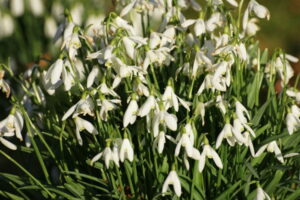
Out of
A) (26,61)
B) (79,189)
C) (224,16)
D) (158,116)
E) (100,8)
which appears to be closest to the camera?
(158,116)

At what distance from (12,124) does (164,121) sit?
682 mm

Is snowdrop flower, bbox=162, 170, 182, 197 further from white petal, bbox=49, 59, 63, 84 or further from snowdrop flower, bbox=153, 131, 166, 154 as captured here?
white petal, bbox=49, 59, 63, 84

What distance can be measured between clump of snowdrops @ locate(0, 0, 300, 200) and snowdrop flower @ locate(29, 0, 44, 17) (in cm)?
265

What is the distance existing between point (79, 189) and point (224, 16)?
1.16m

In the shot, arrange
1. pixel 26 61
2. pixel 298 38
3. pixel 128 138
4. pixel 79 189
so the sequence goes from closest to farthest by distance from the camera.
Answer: pixel 128 138 < pixel 79 189 < pixel 26 61 < pixel 298 38

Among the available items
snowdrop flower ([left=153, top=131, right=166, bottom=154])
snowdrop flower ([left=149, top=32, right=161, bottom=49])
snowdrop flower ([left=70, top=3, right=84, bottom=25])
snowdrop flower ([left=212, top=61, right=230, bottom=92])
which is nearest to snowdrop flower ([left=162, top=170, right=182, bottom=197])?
snowdrop flower ([left=153, top=131, right=166, bottom=154])

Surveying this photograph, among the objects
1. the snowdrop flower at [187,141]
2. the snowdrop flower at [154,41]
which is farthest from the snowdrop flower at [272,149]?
the snowdrop flower at [154,41]

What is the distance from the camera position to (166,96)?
2508mm

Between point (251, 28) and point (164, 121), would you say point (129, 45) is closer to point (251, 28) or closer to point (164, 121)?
point (164, 121)

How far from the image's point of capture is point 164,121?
2.40m

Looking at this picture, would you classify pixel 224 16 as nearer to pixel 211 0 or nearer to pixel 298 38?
pixel 211 0

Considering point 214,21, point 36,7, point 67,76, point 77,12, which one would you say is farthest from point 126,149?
point 36,7

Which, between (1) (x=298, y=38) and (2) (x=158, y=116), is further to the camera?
(1) (x=298, y=38)

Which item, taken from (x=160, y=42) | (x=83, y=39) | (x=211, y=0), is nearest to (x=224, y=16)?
(x=211, y=0)
